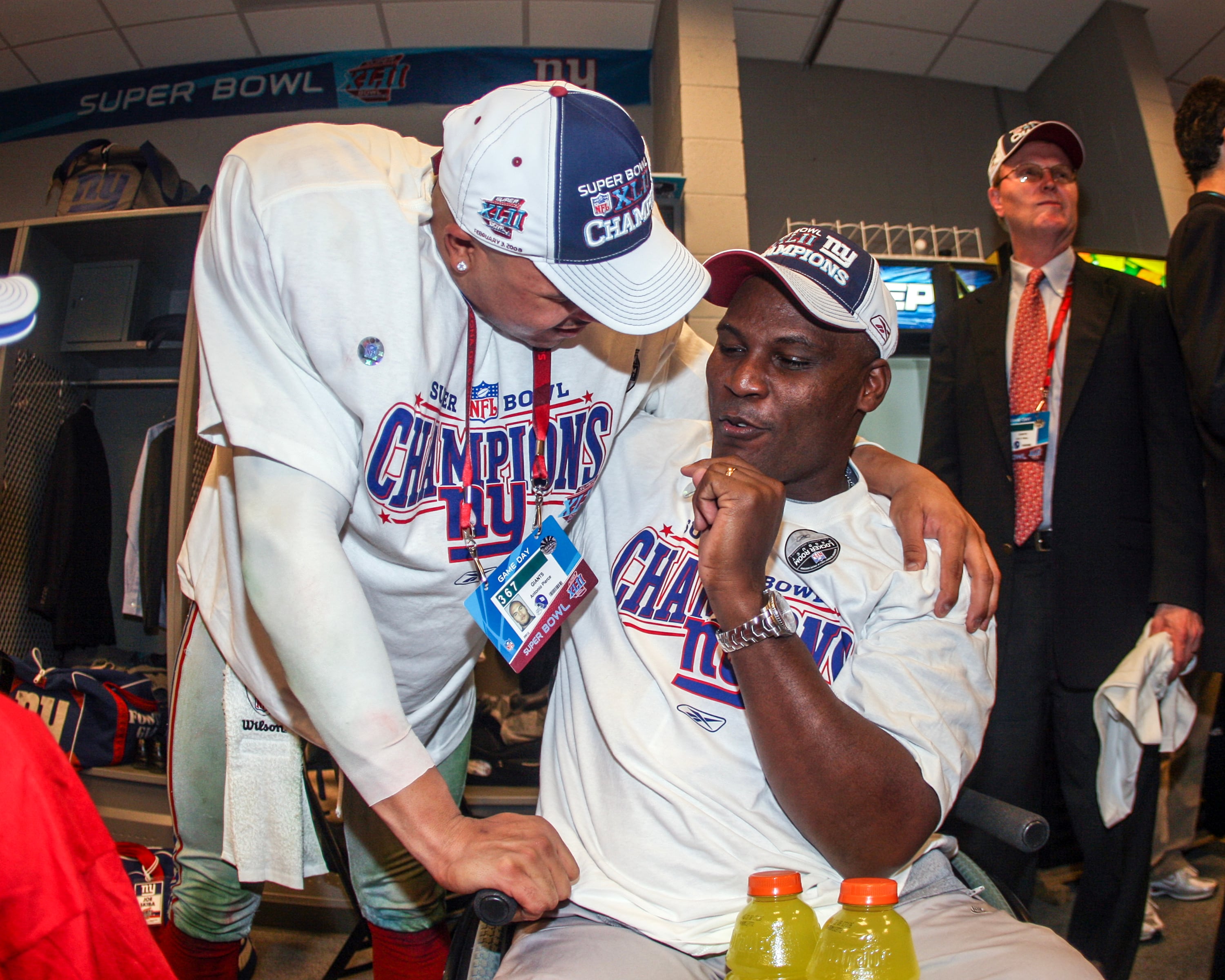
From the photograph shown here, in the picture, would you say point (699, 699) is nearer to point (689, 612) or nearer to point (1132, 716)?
point (689, 612)

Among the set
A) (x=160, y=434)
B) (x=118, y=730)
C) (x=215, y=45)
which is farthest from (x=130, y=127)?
(x=118, y=730)

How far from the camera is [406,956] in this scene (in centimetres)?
148

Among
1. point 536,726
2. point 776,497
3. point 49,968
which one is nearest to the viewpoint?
point 49,968

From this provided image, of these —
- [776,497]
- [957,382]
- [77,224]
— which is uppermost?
[77,224]

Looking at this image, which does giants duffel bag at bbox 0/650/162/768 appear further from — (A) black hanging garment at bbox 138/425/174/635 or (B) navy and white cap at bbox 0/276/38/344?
(B) navy and white cap at bbox 0/276/38/344

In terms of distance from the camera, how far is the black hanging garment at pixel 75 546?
140 inches

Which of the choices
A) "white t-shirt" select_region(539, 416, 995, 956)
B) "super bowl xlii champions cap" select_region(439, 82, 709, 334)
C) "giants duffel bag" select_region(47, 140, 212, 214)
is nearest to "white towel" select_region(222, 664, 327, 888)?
"white t-shirt" select_region(539, 416, 995, 956)

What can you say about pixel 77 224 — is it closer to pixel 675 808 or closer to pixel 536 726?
pixel 536 726

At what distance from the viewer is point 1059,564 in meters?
2.04

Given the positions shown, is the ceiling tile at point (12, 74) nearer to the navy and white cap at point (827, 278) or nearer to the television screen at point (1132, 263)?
the navy and white cap at point (827, 278)

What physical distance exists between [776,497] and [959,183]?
4.65m

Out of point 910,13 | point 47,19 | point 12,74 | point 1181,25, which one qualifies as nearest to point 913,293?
point 910,13

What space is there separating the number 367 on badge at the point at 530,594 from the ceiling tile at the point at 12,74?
5.27 meters

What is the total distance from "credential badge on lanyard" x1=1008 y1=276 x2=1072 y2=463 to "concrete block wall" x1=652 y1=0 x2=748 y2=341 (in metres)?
1.66
